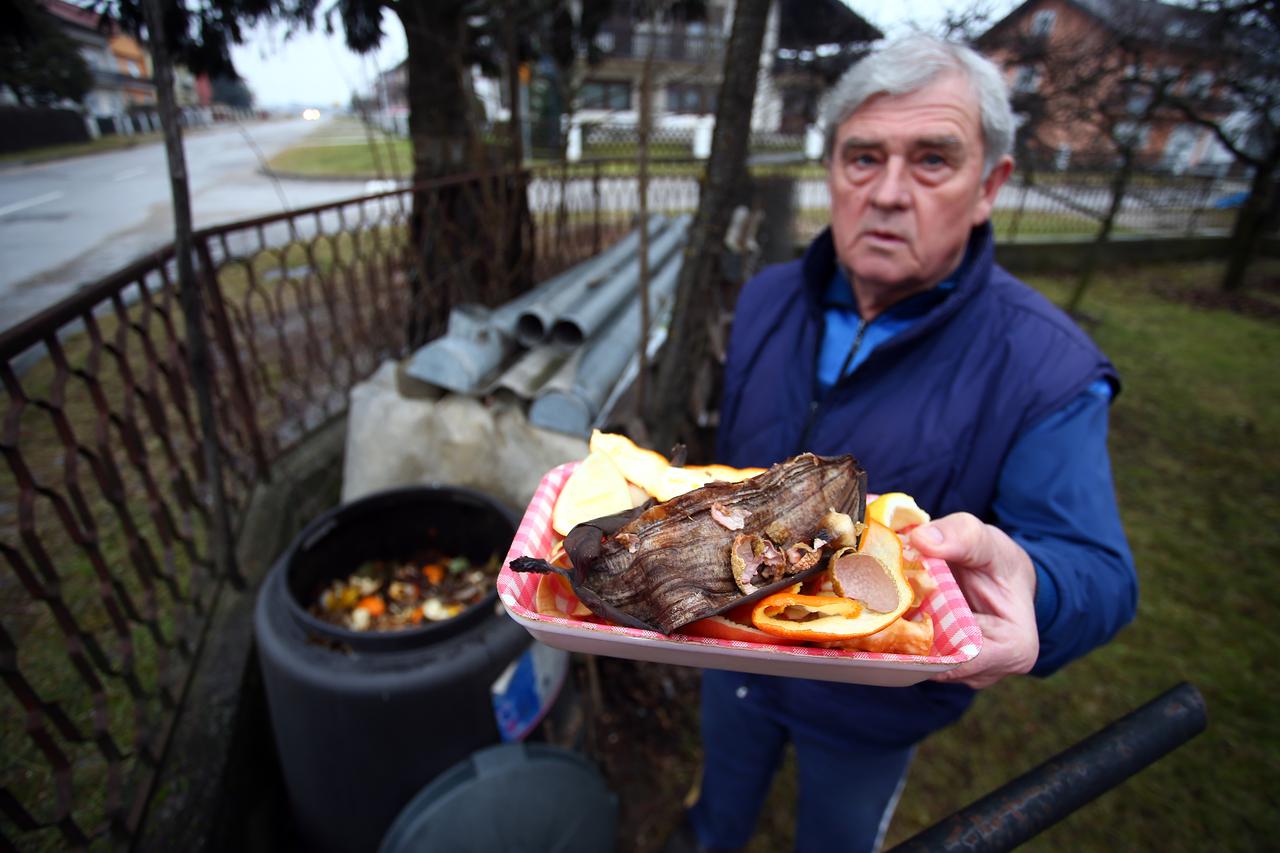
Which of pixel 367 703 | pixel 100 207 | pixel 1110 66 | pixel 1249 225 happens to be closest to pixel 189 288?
pixel 100 207

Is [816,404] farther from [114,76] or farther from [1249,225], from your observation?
[1249,225]

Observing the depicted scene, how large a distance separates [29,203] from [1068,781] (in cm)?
307

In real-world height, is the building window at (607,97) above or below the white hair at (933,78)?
above

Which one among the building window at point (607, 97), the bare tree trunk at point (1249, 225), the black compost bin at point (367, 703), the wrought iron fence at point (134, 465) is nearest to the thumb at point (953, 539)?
the black compost bin at point (367, 703)

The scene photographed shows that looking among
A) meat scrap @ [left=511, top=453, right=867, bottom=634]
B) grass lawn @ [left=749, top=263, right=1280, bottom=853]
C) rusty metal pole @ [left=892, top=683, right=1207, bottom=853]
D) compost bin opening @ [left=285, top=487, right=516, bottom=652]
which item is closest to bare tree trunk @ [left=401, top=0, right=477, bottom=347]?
compost bin opening @ [left=285, top=487, right=516, bottom=652]

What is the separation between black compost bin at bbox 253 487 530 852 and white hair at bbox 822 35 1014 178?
6.39 ft

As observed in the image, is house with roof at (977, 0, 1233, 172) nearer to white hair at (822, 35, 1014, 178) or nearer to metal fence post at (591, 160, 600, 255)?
metal fence post at (591, 160, 600, 255)

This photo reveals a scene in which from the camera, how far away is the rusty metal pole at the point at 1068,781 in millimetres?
814

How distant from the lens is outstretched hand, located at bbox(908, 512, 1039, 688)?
98 centimetres

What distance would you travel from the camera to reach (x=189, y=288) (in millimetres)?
2162

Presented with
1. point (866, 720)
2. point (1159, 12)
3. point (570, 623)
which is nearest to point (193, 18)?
point (570, 623)

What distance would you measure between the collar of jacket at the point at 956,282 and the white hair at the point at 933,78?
0.66 ft

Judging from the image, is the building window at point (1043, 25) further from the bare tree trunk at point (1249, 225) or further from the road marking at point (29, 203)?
the road marking at point (29, 203)

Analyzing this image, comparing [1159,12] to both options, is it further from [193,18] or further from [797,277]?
[193,18]
